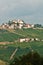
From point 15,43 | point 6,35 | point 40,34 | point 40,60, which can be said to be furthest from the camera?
point 40,34

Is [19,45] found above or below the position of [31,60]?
below

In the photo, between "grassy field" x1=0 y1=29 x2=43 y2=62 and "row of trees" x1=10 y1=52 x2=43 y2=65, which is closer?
"row of trees" x1=10 y1=52 x2=43 y2=65

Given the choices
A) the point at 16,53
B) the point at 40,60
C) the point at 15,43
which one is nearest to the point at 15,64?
the point at 40,60

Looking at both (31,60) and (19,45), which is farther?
(19,45)

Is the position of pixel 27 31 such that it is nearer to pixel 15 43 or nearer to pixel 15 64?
pixel 15 43

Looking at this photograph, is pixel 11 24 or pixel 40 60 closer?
pixel 40 60

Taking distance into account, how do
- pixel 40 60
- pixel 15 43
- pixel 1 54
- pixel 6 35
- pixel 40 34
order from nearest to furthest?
pixel 40 60
pixel 1 54
pixel 15 43
pixel 6 35
pixel 40 34

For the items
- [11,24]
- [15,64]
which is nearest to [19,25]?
[11,24]

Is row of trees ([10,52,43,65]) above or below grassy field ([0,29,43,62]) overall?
above

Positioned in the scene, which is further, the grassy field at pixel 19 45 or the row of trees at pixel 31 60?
the grassy field at pixel 19 45

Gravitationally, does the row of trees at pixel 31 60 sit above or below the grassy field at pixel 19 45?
above

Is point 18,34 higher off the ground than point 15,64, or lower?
lower
